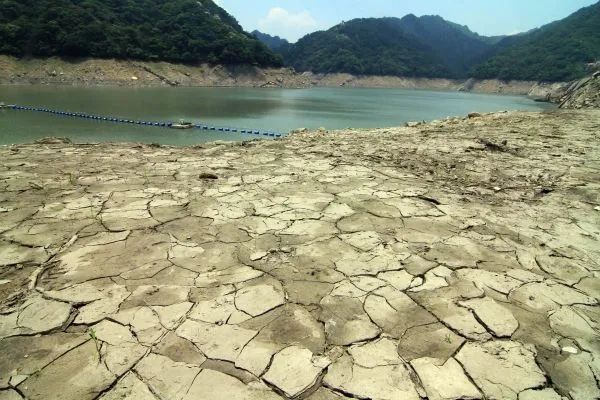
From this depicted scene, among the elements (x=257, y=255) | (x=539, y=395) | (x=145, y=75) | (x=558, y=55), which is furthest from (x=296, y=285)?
(x=558, y=55)

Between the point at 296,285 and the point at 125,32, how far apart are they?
49.5 meters

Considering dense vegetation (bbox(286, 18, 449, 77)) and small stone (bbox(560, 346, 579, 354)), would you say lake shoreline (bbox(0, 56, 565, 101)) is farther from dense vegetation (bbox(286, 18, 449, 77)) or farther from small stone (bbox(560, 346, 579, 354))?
small stone (bbox(560, 346, 579, 354))

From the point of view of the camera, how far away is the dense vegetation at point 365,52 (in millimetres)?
89188

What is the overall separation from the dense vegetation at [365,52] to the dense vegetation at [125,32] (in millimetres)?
33182

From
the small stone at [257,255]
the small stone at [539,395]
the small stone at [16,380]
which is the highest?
the small stone at [257,255]

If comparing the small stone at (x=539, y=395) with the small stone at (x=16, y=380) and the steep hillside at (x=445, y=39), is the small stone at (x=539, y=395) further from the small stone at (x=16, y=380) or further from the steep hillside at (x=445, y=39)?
the steep hillside at (x=445, y=39)

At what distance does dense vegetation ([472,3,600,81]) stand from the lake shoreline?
1.93 metres

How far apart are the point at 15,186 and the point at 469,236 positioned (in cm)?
438

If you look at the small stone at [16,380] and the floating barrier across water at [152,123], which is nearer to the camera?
the small stone at [16,380]

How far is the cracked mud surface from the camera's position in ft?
5.72

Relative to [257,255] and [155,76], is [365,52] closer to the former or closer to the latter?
[155,76]

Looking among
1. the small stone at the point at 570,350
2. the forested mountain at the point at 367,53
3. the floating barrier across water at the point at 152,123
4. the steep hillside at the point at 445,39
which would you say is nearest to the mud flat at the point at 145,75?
the floating barrier across water at the point at 152,123

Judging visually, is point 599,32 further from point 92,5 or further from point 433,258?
point 433,258

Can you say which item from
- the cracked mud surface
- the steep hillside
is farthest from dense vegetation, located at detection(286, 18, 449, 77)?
the cracked mud surface
